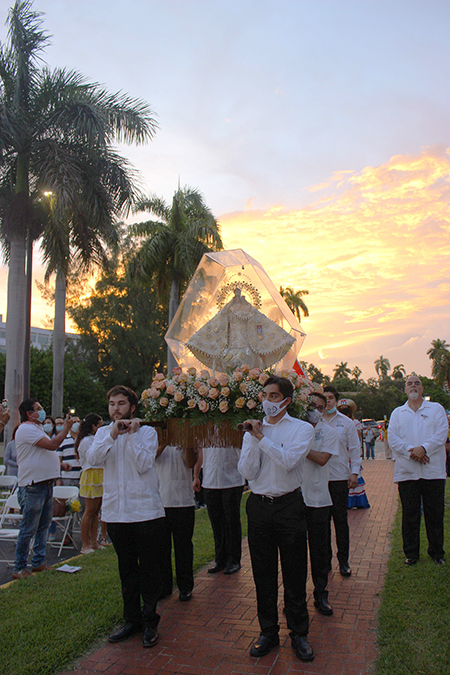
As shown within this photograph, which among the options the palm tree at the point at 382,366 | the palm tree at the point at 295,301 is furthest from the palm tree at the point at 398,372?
the palm tree at the point at 295,301

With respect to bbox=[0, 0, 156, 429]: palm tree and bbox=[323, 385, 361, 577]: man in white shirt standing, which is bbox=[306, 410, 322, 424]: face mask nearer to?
bbox=[323, 385, 361, 577]: man in white shirt standing

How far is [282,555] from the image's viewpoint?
13.6 feet

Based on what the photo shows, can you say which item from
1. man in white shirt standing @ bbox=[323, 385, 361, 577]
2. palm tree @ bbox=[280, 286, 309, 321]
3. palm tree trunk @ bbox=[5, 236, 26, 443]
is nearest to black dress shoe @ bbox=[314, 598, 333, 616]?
man in white shirt standing @ bbox=[323, 385, 361, 577]

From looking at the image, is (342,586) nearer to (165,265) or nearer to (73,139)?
(73,139)

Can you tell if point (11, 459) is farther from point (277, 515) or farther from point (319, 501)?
point (277, 515)

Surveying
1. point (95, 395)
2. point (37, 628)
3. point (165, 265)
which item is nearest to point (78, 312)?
point (95, 395)

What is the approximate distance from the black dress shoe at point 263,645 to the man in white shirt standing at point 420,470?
2.78 m

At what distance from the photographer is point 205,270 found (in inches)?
268

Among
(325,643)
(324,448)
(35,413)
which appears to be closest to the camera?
(325,643)

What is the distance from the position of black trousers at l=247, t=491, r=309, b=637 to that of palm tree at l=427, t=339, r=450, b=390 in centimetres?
7810

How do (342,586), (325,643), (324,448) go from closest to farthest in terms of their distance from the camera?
(325,643), (324,448), (342,586)

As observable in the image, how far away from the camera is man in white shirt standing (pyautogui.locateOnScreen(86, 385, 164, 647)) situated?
14.2 ft

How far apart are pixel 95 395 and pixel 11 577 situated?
29.0 metres

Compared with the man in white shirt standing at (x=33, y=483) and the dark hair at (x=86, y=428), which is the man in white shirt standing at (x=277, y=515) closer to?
the man in white shirt standing at (x=33, y=483)
